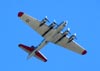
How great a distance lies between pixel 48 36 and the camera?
6708 inches

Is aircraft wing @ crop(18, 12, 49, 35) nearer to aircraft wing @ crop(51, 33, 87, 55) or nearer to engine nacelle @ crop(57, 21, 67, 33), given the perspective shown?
engine nacelle @ crop(57, 21, 67, 33)

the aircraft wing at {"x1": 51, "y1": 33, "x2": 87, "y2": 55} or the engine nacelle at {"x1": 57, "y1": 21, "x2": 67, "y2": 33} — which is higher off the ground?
the aircraft wing at {"x1": 51, "y1": 33, "x2": 87, "y2": 55}

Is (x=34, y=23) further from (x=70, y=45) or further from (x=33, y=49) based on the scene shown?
(x=70, y=45)

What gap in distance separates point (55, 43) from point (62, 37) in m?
2.97

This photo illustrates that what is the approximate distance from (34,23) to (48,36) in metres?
5.39

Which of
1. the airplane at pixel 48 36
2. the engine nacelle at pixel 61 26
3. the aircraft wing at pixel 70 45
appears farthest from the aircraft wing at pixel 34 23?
the aircraft wing at pixel 70 45

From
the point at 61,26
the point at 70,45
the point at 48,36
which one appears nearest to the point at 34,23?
the point at 48,36

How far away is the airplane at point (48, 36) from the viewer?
168125mm

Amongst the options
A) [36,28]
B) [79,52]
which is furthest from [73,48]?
[36,28]

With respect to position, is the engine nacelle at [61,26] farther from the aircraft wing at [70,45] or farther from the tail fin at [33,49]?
the tail fin at [33,49]

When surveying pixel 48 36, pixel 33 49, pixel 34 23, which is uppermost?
pixel 34 23

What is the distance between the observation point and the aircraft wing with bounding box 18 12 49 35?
167750 mm

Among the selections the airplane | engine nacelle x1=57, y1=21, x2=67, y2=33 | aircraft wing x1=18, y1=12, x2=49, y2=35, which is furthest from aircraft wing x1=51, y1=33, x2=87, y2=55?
engine nacelle x1=57, y1=21, x2=67, y2=33

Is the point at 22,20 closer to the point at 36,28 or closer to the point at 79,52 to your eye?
the point at 36,28
